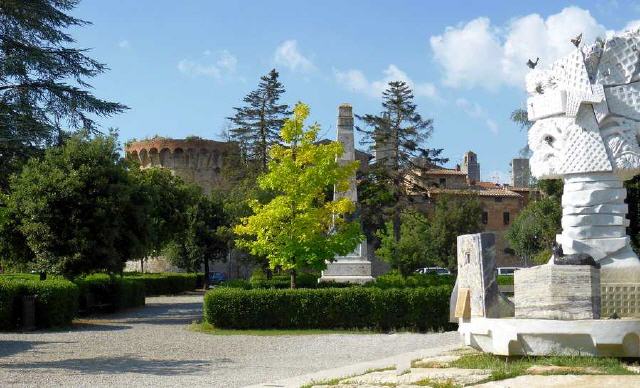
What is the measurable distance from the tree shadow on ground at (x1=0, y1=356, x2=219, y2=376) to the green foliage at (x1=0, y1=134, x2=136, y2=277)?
10333mm

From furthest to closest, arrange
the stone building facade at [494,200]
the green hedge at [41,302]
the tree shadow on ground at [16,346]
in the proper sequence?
the stone building facade at [494,200]
the green hedge at [41,302]
the tree shadow on ground at [16,346]

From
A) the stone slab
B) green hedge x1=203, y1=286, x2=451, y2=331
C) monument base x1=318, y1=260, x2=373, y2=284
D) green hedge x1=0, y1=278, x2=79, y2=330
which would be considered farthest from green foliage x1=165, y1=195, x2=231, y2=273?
the stone slab

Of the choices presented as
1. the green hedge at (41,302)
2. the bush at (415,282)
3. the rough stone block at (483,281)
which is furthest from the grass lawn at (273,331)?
the rough stone block at (483,281)

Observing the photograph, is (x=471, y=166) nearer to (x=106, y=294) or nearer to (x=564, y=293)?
(x=106, y=294)

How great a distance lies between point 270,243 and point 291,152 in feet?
9.05

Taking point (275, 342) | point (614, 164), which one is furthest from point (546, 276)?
point (275, 342)

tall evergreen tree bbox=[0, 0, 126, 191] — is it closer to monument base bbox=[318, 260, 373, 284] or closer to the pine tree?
monument base bbox=[318, 260, 373, 284]

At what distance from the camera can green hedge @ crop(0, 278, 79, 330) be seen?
20547 millimetres

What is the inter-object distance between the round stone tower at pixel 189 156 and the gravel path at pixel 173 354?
45.5 metres

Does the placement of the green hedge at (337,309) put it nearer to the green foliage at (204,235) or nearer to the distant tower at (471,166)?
the green foliage at (204,235)

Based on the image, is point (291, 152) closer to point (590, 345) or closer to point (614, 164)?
point (614, 164)

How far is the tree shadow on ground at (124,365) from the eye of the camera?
13.1m

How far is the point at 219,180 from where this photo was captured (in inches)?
2689

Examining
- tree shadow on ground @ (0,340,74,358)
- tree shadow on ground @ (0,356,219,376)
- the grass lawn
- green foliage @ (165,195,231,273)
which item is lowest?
the grass lawn
